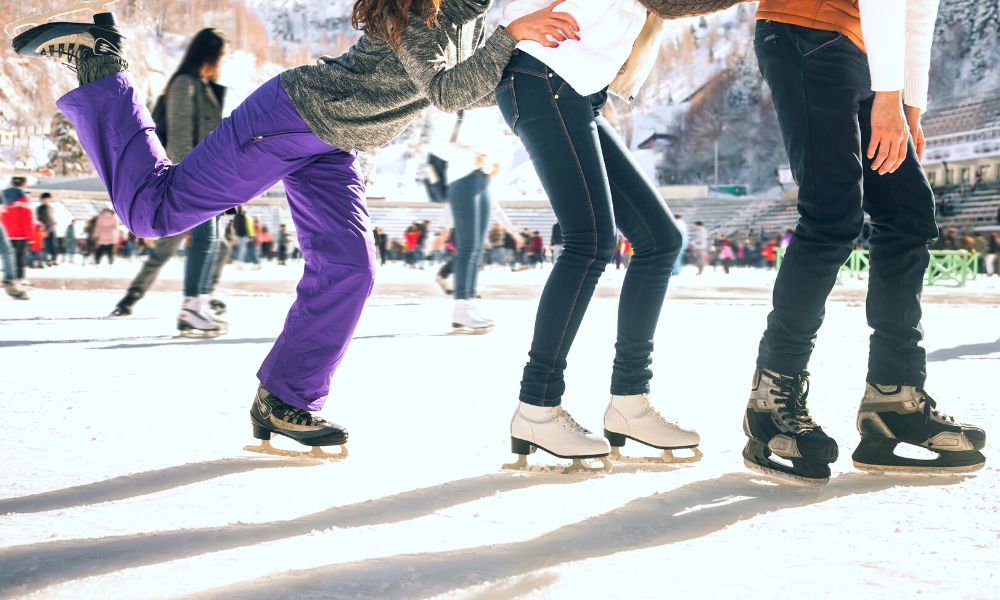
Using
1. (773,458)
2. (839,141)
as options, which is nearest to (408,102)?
(839,141)

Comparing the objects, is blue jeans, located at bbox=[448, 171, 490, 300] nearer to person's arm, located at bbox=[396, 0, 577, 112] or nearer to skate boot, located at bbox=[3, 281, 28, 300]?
person's arm, located at bbox=[396, 0, 577, 112]

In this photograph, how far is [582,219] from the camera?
1977 mm

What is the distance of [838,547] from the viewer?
1381 mm

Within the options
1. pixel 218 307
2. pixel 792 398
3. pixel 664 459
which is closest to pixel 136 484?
pixel 664 459

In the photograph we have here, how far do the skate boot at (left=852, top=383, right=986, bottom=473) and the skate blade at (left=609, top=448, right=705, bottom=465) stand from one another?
0.31 metres

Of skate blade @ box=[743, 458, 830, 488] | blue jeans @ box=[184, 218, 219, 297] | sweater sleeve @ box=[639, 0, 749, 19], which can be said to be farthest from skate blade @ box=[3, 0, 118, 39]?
blue jeans @ box=[184, 218, 219, 297]

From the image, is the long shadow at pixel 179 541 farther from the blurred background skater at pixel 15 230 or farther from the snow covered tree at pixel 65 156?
the snow covered tree at pixel 65 156

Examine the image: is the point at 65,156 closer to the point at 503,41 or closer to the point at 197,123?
the point at 197,123

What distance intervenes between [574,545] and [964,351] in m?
3.39

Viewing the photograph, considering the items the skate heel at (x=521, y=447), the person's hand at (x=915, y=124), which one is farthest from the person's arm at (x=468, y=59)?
the person's hand at (x=915, y=124)

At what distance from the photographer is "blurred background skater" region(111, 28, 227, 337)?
4.46 m

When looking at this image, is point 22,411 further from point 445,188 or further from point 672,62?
point 672,62

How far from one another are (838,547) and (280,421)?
1.18 metres

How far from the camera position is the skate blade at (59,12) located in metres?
2.15
